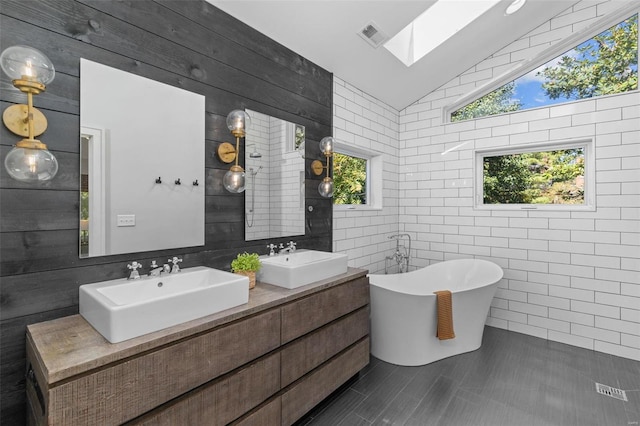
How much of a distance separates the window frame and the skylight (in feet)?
2.86

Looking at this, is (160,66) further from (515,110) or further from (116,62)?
(515,110)

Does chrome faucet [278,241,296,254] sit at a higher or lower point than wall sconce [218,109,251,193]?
lower

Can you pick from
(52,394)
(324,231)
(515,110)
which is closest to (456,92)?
(515,110)

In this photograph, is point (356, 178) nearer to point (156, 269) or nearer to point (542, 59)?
point (542, 59)

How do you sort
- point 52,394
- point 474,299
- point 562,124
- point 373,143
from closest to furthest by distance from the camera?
point 52,394 → point 474,299 → point 562,124 → point 373,143

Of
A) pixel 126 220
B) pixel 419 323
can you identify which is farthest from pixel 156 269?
pixel 419 323

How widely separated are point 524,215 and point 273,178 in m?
2.76

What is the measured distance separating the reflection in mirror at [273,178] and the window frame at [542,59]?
2.20m

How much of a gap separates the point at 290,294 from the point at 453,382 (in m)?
1.64

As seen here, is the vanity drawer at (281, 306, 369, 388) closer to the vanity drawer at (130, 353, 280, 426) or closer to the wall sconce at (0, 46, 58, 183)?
the vanity drawer at (130, 353, 280, 426)

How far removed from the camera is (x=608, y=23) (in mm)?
3029

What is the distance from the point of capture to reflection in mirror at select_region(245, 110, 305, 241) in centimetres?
235

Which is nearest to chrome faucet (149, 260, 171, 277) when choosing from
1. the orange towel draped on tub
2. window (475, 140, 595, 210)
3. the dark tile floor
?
the dark tile floor

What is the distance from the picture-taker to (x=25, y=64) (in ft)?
3.85
